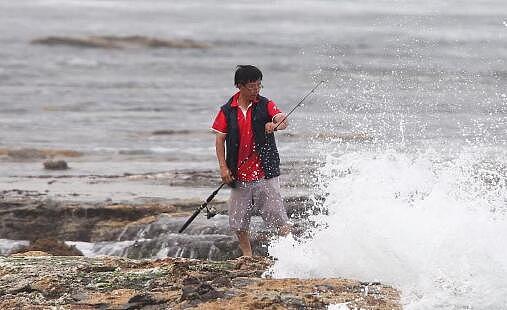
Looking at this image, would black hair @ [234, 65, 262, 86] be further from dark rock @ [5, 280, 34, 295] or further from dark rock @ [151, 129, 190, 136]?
dark rock @ [151, 129, 190, 136]

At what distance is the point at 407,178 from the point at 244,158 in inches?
48.7

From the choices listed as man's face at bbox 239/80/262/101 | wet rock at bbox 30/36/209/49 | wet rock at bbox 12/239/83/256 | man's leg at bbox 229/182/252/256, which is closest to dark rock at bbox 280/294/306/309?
man's leg at bbox 229/182/252/256

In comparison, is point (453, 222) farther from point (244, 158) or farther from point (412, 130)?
point (412, 130)

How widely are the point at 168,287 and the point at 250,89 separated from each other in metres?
1.75

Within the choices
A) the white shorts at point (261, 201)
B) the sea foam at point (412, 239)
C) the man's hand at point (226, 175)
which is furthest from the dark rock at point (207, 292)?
the white shorts at point (261, 201)

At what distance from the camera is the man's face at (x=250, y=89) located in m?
8.34

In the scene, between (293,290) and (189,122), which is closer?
(293,290)

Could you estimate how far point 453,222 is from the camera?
7281 millimetres

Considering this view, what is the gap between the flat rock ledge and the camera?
269 inches

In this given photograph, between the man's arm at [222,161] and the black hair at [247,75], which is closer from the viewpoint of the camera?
the black hair at [247,75]

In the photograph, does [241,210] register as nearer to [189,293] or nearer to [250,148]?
[250,148]

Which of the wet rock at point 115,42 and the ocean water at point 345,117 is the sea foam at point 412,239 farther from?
the wet rock at point 115,42

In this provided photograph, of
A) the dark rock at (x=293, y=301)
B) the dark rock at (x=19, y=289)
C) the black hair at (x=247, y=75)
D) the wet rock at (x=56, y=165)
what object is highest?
the black hair at (x=247, y=75)

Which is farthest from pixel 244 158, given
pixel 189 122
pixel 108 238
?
pixel 189 122
